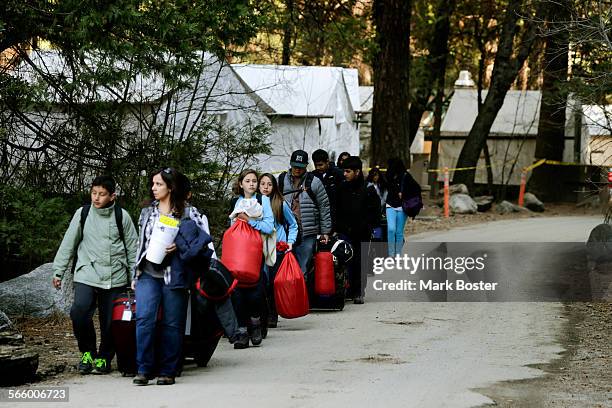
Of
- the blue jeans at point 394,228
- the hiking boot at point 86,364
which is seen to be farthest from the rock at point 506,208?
the hiking boot at point 86,364

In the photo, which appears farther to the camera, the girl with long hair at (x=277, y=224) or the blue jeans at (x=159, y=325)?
the girl with long hair at (x=277, y=224)

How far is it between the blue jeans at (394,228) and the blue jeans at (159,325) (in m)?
8.73

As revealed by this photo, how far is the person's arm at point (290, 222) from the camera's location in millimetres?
11953

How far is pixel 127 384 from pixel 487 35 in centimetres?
3160

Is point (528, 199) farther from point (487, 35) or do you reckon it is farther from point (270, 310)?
point (270, 310)

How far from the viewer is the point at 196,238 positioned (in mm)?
8695

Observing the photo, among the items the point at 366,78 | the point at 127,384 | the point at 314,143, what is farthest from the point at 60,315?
the point at 366,78

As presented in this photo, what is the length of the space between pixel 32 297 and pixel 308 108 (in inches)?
616

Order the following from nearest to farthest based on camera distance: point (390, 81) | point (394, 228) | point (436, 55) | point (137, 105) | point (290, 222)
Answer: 1. point (290, 222)
2. point (137, 105)
3. point (394, 228)
4. point (390, 81)
5. point (436, 55)

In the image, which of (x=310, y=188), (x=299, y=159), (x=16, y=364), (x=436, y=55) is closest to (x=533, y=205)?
(x=436, y=55)

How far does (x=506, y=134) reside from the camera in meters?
41.0

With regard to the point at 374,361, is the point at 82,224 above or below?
above

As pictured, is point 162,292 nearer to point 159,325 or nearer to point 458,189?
point 159,325

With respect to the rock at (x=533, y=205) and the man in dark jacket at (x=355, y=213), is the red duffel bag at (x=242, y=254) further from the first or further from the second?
the rock at (x=533, y=205)
